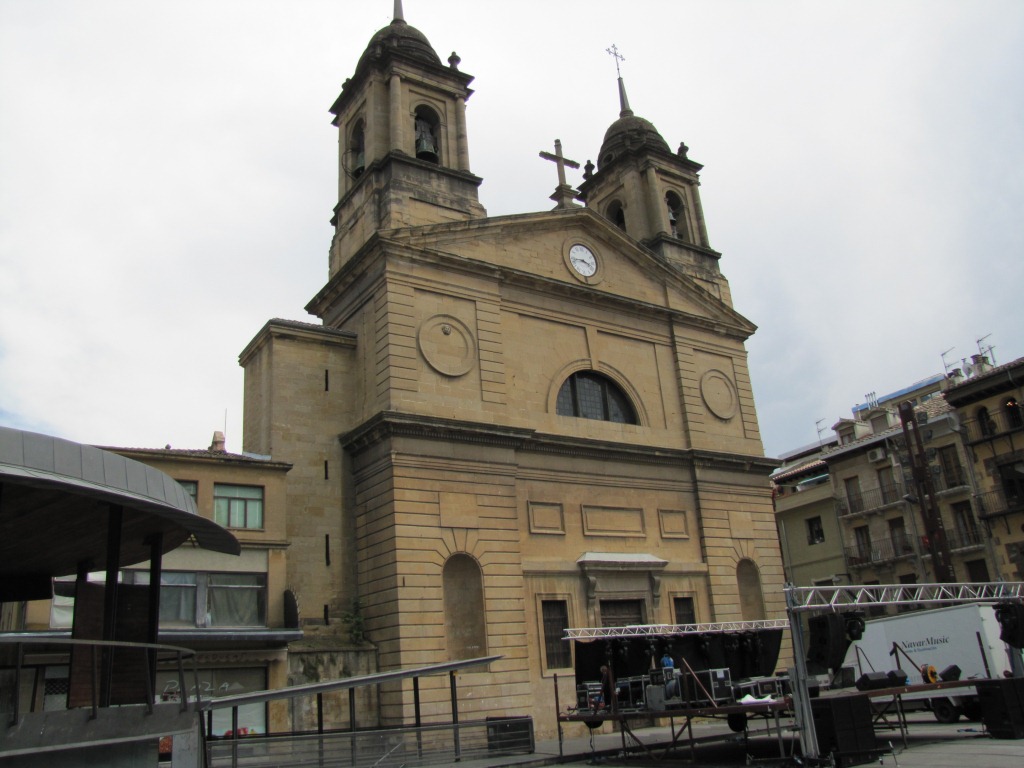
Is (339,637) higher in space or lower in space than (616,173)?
lower

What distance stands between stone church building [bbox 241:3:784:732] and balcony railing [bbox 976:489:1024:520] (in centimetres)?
1105

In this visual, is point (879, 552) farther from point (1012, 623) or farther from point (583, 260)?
point (1012, 623)

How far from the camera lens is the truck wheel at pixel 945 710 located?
20703mm

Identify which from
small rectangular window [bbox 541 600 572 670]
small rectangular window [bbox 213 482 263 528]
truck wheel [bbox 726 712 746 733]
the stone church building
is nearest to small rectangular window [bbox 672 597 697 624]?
the stone church building

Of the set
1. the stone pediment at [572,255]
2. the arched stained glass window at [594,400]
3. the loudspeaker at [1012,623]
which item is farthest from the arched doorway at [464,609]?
the loudspeaker at [1012,623]

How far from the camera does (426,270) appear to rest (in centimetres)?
2591

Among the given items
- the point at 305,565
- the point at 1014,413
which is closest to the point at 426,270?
the point at 305,565

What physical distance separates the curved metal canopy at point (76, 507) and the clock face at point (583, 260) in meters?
19.5

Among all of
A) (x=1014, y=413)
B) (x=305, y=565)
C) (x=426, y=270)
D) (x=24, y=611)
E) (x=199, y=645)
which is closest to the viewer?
(x=24, y=611)

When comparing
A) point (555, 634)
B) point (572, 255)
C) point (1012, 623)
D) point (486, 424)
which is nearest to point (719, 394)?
point (572, 255)

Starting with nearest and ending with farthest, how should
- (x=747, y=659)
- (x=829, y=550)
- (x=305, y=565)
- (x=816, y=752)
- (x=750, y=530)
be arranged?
(x=816, y=752)
(x=747, y=659)
(x=305, y=565)
(x=750, y=530)
(x=829, y=550)

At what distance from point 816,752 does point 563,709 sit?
408 inches

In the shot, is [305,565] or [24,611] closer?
[24,611]

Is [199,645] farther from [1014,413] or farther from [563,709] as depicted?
[1014,413]
